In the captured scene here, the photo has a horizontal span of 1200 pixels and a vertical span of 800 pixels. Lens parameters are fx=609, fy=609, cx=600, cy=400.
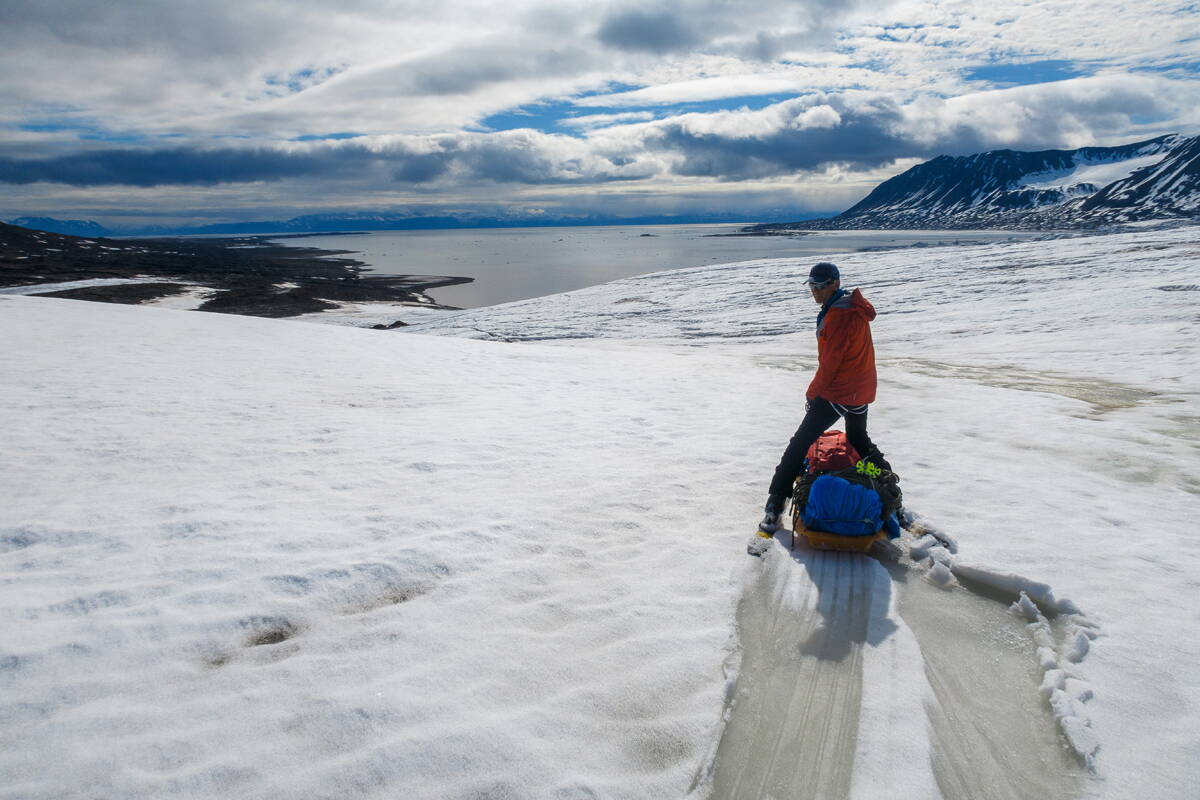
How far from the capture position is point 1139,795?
108 inches

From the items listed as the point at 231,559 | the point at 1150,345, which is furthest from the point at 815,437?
the point at 1150,345

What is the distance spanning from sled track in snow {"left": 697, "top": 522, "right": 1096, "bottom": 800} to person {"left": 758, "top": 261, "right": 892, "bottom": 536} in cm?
81

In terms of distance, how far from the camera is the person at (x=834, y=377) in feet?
16.7

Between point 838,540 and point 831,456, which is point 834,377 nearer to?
point 831,456

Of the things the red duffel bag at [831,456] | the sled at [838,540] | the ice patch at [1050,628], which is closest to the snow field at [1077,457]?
the ice patch at [1050,628]

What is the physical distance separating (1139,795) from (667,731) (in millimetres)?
2119

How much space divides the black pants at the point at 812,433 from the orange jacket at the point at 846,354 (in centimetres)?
10

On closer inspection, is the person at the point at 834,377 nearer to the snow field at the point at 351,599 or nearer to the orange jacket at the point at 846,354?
the orange jacket at the point at 846,354

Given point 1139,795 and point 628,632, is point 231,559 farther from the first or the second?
point 1139,795

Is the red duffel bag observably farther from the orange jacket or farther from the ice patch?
the ice patch

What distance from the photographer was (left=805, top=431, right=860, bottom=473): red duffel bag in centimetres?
550

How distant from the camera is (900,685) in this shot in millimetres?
3500

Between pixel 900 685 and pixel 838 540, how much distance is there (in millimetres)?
1551

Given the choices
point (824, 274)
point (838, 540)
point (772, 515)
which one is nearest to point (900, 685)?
point (838, 540)
